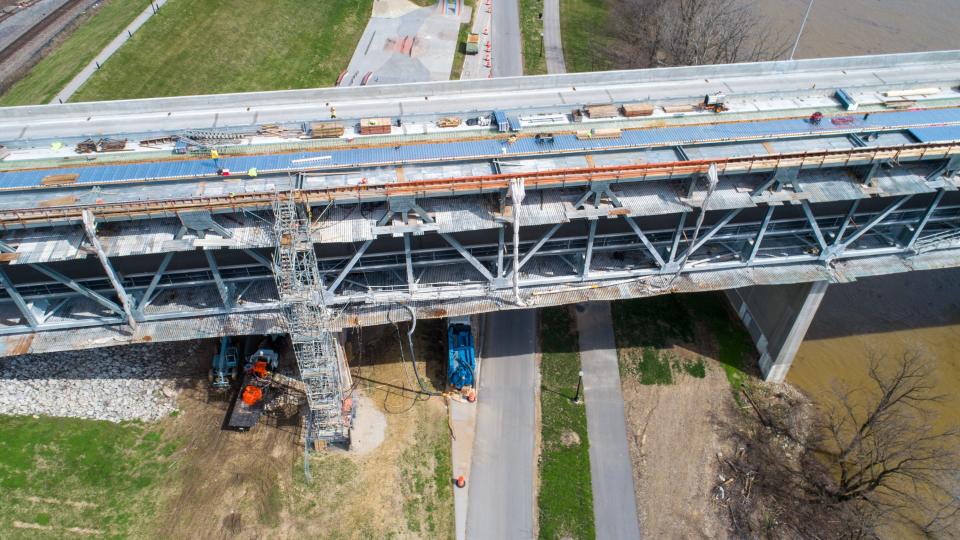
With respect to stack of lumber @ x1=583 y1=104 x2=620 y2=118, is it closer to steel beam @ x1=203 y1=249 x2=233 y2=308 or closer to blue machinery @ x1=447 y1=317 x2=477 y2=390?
blue machinery @ x1=447 y1=317 x2=477 y2=390

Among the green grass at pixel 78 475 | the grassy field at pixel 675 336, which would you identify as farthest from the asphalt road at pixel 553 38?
the green grass at pixel 78 475

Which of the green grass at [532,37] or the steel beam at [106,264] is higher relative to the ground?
the green grass at [532,37]

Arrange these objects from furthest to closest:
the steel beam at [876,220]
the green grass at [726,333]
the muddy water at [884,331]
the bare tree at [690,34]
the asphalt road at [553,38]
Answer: the asphalt road at [553,38]
the bare tree at [690,34]
the muddy water at [884,331]
the green grass at [726,333]
the steel beam at [876,220]

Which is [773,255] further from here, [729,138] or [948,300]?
[948,300]

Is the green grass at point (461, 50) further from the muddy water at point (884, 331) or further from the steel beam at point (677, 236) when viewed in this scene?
the muddy water at point (884, 331)

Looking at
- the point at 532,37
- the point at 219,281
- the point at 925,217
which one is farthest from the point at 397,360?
the point at 532,37

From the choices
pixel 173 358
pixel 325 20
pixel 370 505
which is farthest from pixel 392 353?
pixel 325 20
